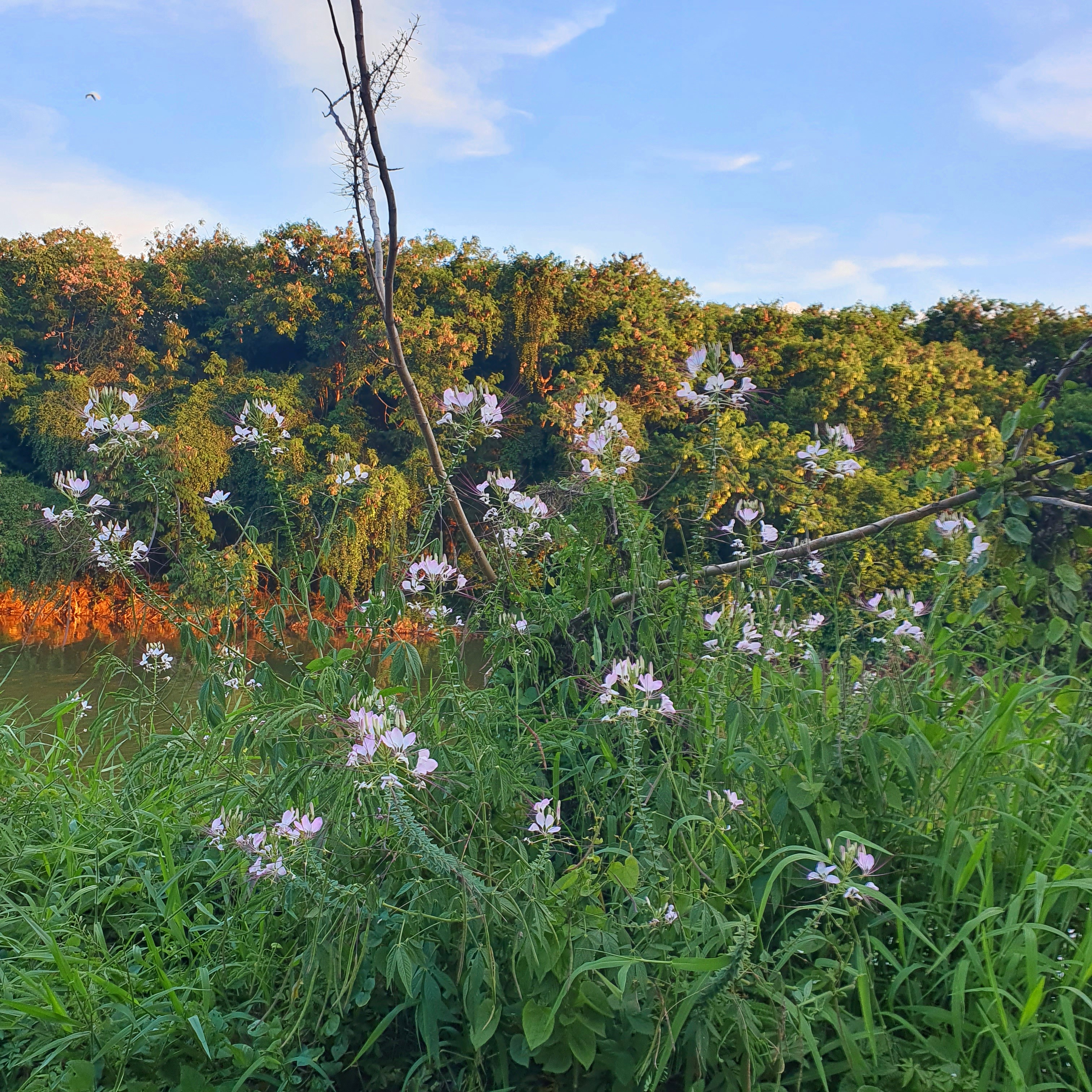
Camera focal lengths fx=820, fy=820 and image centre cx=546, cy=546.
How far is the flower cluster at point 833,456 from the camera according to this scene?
68.6 inches

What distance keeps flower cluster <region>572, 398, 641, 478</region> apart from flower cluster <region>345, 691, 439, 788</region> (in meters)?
0.70

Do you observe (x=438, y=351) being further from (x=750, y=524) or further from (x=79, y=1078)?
(x=79, y=1078)

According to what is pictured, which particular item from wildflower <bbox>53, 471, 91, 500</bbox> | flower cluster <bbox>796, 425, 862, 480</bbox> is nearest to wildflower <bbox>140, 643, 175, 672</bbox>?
wildflower <bbox>53, 471, 91, 500</bbox>

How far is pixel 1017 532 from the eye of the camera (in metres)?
1.58

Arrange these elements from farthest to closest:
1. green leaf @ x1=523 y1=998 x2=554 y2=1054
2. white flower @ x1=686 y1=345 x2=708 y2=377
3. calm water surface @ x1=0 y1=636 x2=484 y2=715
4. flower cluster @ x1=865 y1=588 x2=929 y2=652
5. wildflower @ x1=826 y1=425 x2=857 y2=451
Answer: calm water surface @ x1=0 y1=636 x2=484 y2=715, flower cluster @ x1=865 y1=588 x2=929 y2=652, wildflower @ x1=826 y1=425 x2=857 y2=451, white flower @ x1=686 y1=345 x2=708 y2=377, green leaf @ x1=523 y1=998 x2=554 y2=1054

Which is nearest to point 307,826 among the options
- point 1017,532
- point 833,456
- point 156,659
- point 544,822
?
point 544,822

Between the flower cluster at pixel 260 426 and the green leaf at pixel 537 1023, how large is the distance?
4.11 ft

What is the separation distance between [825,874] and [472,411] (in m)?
1.00

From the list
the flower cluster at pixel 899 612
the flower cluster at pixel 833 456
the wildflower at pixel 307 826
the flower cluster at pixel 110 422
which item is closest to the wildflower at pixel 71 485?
the flower cluster at pixel 110 422

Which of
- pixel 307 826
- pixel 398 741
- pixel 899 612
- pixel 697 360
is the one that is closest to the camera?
pixel 398 741

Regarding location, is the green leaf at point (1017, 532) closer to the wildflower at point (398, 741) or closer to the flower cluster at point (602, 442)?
the flower cluster at point (602, 442)

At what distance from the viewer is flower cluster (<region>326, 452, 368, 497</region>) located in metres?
1.77

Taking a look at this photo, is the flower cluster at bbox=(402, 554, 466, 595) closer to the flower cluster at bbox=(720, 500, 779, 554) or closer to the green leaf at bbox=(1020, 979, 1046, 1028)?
the flower cluster at bbox=(720, 500, 779, 554)

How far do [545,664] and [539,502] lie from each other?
14.1 inches
